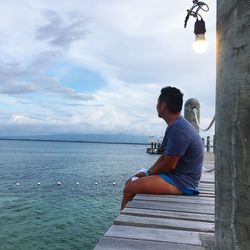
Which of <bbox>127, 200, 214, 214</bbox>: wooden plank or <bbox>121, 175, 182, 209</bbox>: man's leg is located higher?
<bbox>121, 175, 182, 209</bbox>: man's leg

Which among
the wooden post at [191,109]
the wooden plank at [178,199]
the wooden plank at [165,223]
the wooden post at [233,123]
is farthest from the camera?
the wooden post at [191,109]

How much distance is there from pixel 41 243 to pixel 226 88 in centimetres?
1390

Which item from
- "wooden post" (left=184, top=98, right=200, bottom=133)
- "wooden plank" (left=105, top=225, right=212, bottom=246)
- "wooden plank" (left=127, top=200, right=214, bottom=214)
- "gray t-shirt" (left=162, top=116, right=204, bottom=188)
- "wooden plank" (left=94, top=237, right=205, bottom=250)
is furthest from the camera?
"wooden post" (left=184, top=98, right=200, bottom=133)

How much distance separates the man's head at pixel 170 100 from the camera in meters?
4.25

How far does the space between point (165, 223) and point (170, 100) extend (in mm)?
1846

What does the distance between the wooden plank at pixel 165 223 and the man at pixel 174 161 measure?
121cm

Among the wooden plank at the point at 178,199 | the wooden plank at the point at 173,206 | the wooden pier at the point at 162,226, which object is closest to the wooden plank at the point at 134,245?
the wooden pier at the point at 162,226

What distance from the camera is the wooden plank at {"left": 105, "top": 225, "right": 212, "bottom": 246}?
243 centimetres

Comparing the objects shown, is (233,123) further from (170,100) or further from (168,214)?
(170,100)

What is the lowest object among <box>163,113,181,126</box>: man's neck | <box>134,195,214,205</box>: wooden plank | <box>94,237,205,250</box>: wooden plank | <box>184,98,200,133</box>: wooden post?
<box>94,237,205,250</box>: wooden plank

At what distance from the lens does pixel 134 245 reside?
2262 millimetres

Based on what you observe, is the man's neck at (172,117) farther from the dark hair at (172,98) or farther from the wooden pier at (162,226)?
the wooden pier at (162,226)

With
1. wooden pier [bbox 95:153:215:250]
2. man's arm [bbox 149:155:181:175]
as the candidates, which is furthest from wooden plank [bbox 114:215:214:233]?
man's arm [bbox 149:155:181:175]

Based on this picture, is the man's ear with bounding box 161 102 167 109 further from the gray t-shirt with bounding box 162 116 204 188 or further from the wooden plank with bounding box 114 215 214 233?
the wooden plank with bounding box 114 215 214 233
